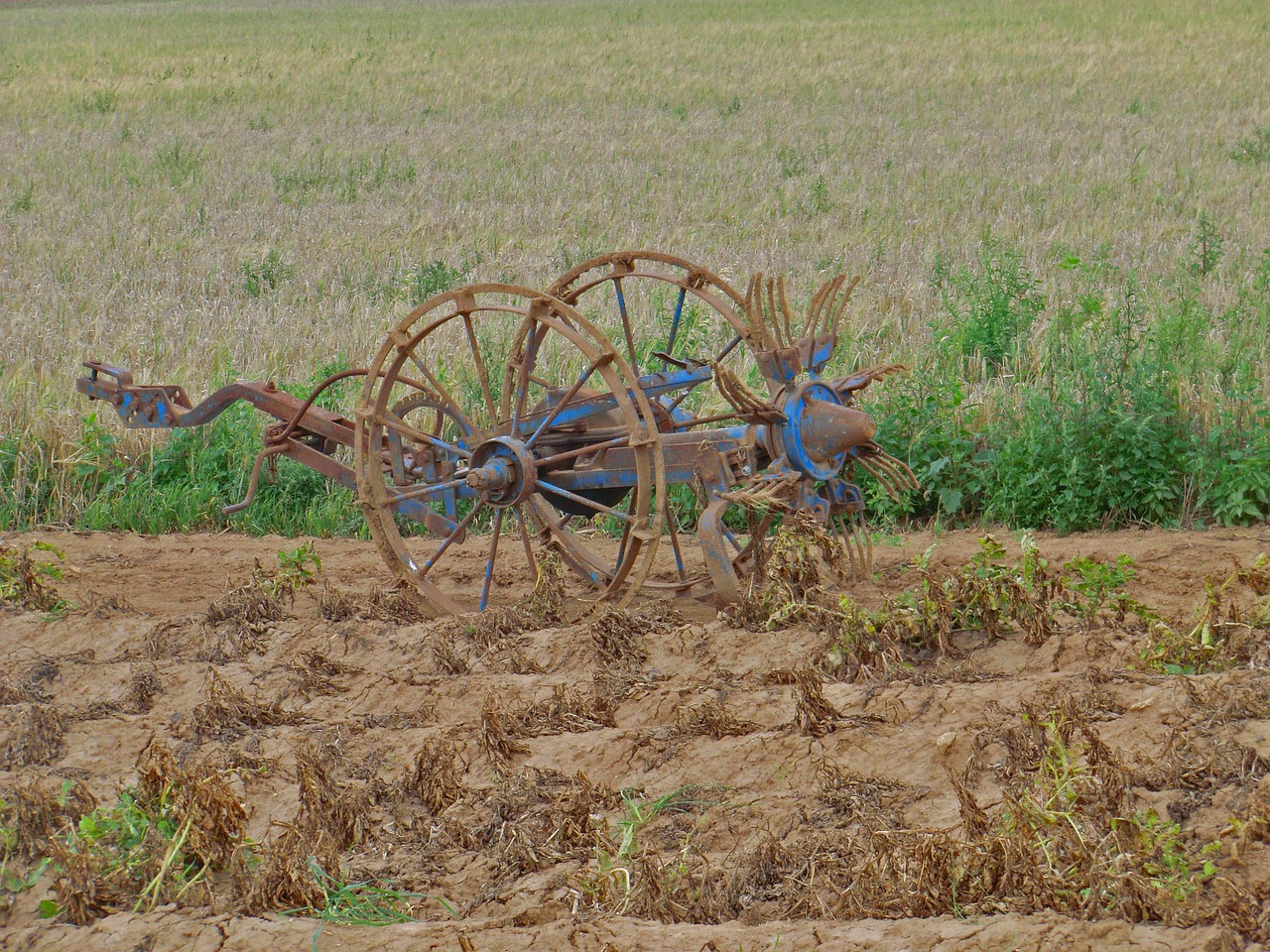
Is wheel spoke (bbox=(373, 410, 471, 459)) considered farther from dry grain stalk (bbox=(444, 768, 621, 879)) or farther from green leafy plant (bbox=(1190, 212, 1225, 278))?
green leafy plant (bbox=(1190, 212, 1225, 278))

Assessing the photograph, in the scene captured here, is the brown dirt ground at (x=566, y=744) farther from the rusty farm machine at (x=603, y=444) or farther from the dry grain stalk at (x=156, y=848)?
the rusty farm machine at (x=603, y=444)

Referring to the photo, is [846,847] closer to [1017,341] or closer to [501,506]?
[501,506]

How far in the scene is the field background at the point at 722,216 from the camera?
6629 mm

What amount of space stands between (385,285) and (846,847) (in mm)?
7671

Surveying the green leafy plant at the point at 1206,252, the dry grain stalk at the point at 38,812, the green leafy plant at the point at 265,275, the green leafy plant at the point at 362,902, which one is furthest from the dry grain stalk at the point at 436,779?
the green leafy plant at the point at 265,275

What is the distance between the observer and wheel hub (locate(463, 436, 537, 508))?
4953 millimetres

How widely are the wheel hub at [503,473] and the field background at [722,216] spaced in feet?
7.07

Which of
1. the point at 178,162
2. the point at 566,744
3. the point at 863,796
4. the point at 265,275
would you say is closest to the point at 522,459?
the point at 566,744

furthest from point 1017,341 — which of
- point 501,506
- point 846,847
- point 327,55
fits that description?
point 327,55

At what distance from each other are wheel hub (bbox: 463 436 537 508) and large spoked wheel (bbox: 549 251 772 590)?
56 cm

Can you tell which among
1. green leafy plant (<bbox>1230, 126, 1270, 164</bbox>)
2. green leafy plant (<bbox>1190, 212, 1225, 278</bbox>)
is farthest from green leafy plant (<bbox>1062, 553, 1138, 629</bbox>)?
green leafy plant (<bbox>1230, 126, 1270, 164</bbox>)

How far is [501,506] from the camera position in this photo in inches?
201

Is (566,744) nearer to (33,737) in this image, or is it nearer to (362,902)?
(362,902)

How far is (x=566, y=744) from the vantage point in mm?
3881
